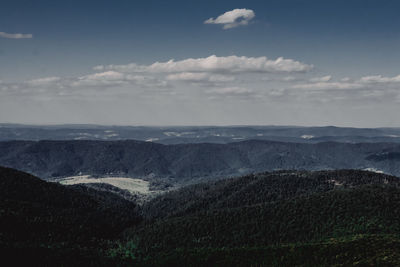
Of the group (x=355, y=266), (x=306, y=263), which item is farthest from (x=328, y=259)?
(x=355, y=266)

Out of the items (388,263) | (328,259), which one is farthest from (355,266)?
(328,259)

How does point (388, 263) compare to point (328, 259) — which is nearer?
point (388, 263)

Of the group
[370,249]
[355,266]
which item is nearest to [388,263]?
[355,266]

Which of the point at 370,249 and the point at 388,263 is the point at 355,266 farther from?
the point at 370,249

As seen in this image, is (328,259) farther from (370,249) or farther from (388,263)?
(388,263)

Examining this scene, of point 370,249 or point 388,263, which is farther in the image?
point 370,249

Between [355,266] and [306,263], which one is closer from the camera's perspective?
[355,266]

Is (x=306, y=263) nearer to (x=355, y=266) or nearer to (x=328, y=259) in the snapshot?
(x=328, y=259)

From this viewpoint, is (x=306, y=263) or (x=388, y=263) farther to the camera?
(x=306, y=263)
